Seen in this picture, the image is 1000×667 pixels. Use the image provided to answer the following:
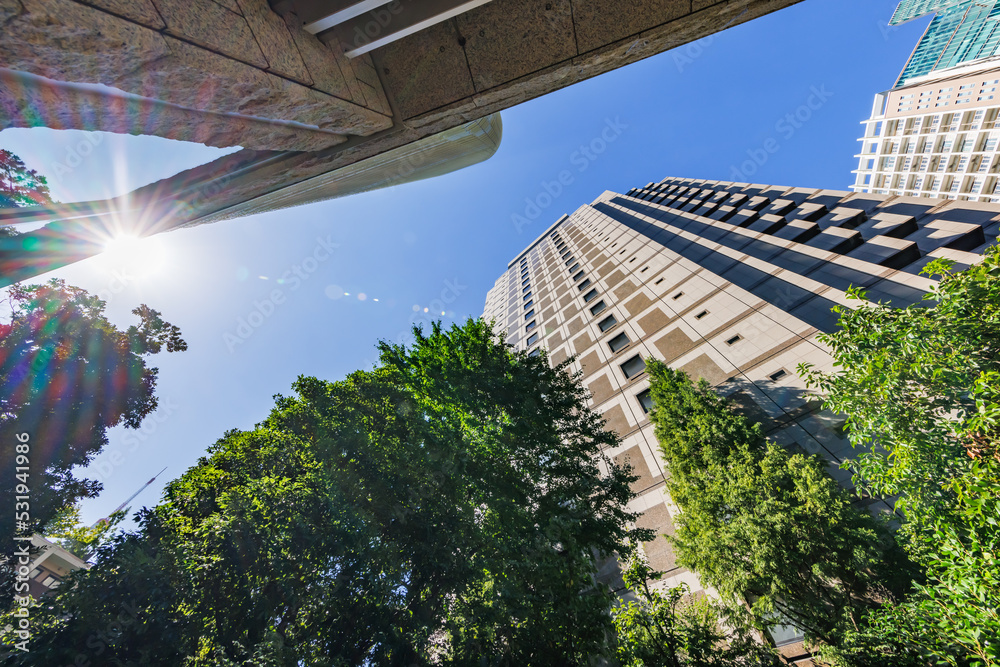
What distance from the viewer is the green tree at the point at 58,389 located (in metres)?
8.32

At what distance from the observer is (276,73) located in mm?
2230

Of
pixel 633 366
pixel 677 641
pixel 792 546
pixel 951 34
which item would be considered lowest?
pixel 792 546

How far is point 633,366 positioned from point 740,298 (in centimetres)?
589

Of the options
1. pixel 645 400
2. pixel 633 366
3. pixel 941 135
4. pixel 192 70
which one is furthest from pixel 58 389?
pixel 941 135

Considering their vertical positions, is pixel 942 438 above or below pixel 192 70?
below

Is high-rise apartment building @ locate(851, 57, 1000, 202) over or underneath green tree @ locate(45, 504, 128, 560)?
underneath

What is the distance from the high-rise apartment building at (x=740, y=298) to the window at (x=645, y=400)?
115 millimetres

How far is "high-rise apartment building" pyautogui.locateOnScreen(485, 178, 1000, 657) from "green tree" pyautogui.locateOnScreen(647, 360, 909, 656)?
299 centimetres

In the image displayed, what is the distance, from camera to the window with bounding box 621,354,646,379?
18234mm

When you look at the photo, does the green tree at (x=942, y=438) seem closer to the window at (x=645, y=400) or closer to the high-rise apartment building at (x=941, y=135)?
the window at (x=645, y=400)

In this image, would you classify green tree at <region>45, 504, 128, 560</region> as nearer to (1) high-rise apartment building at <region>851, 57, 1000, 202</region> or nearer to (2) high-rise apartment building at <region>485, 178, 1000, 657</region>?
(2) high-rise apartment building at <region>485, 178, 1000, 657</region>

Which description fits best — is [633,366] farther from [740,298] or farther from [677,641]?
[677,641]

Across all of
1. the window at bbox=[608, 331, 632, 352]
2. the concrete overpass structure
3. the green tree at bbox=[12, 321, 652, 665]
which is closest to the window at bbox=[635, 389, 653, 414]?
the window at bbox=[608, 331, 632, 352]

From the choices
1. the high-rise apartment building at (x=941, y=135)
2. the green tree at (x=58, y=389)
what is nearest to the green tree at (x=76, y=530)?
the green tree at (x=58, y=389)
